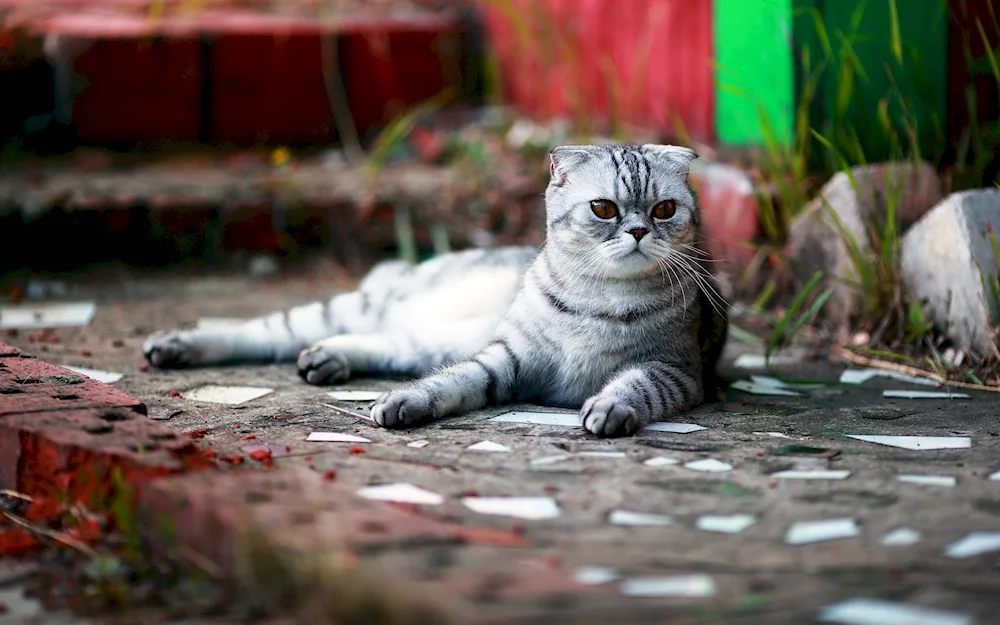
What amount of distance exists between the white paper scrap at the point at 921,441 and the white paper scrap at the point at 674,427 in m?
0.41

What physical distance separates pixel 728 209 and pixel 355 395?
2.07 m

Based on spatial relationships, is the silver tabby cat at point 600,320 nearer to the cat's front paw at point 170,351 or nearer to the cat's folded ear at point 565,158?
the cat's folded ear at point 565,158

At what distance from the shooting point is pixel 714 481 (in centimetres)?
272

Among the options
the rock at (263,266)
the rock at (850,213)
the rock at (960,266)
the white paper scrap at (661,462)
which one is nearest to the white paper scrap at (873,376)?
the rock at (960,266)

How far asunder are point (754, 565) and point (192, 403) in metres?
1.92

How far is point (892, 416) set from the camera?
337cm

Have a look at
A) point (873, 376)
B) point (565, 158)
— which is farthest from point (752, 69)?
point (565, 158)

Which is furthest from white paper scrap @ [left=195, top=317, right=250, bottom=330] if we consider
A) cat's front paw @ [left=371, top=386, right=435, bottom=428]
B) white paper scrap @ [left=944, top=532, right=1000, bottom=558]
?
white paper scrap @ [left=944, top=532, right=1000, bottom=558]

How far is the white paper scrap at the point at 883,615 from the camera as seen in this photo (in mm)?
1978

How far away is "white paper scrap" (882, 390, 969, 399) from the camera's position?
3596 mm

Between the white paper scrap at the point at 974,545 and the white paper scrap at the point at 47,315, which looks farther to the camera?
the white paper scrap at the point at 47,315

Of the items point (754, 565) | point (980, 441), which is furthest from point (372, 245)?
point (754, 565)

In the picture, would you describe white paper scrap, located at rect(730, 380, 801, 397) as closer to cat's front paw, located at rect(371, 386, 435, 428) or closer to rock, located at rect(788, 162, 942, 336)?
rock, located at rect(788, 162, 942, 336)

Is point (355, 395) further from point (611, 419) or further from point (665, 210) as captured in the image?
point (665, 210)
